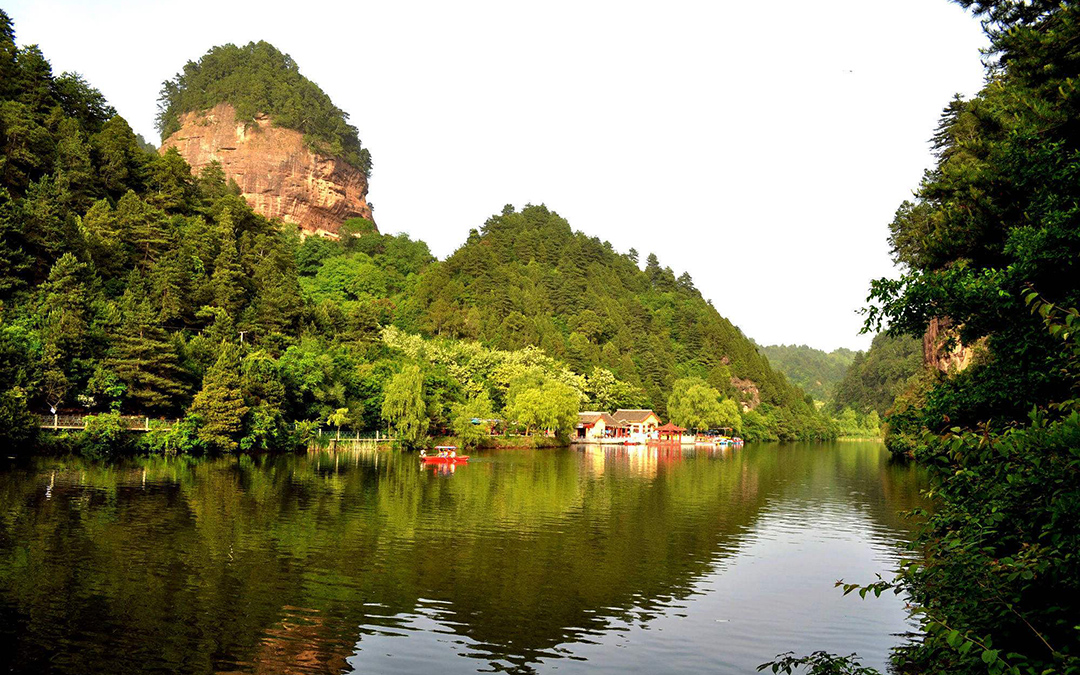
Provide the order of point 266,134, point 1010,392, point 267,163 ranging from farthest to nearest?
1. point 266,134
2. point 267,163
3. point 1010,392

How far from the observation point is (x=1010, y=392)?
42.3 ft

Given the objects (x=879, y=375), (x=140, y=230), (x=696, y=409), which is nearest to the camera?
(x=140, y=230)

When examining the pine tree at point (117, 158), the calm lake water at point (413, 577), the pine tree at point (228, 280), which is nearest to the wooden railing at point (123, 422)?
the calm lake water at point (413, 577)

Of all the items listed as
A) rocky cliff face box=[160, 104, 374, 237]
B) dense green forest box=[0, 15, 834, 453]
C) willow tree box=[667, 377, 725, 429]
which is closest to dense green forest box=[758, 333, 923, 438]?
dense green forest box=[0, 15, 834, 453]

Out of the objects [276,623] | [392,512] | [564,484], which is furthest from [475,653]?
[564,484]

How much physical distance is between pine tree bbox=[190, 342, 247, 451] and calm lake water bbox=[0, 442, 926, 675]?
11.0m

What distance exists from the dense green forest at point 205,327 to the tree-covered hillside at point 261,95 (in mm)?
33949

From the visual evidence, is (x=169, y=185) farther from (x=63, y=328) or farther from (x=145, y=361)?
(x=145, y=361)

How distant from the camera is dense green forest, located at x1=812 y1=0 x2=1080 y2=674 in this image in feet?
16.9

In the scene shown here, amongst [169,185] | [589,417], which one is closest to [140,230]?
[169,185]

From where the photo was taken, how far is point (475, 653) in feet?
41.3

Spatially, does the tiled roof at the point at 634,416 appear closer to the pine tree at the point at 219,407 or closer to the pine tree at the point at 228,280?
the pine tree at the point at 228,280

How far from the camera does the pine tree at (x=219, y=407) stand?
45.7m

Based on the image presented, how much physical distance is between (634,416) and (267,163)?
80.3 metres
